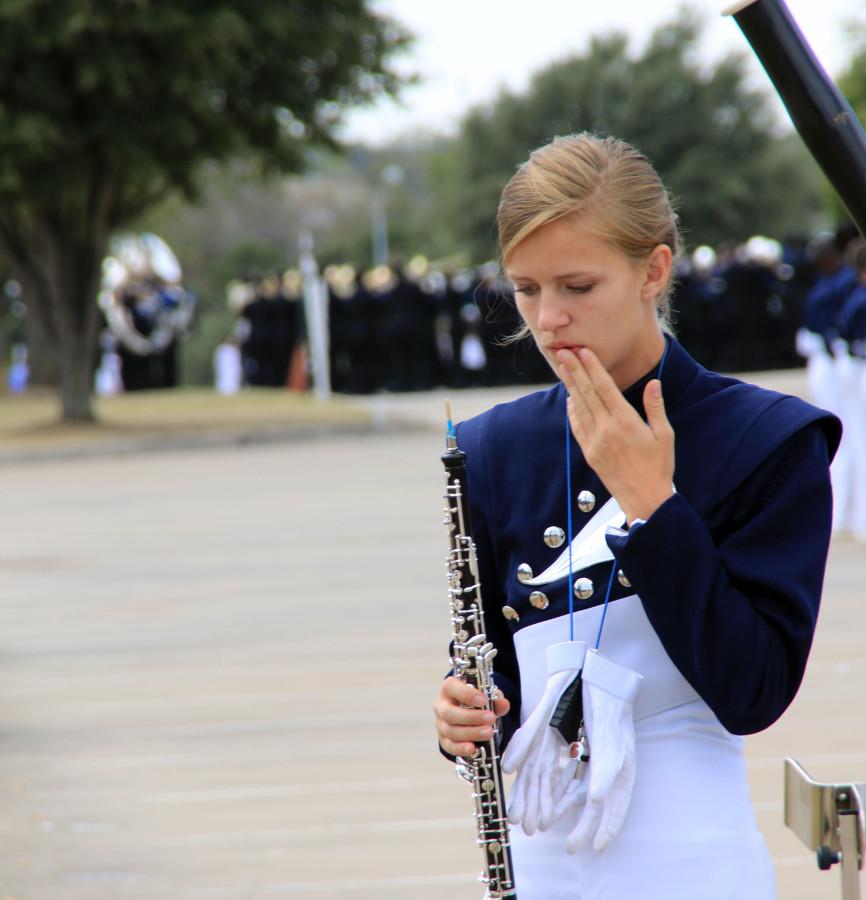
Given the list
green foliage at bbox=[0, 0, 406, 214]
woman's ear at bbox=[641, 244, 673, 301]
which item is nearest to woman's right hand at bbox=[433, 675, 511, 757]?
woman's ear at bbox=[641, 244, 673, 301]

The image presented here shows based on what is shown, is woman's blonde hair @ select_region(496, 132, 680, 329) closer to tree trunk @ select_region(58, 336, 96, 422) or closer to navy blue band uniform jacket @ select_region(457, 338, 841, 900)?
navy blue band uniform jacket @ select_region(457, 338, 841, 900)

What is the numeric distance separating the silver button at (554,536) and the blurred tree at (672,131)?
57.3 metres

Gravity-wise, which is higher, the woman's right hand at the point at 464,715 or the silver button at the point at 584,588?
the silver button at the point at 584,588

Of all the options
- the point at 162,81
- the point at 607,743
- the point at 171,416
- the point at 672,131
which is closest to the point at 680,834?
the point at 607,743

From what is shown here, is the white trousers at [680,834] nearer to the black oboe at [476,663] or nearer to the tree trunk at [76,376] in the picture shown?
the black oboe at [476,663]

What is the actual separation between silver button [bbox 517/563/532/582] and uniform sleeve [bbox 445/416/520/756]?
0.08 m

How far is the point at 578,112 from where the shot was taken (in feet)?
201

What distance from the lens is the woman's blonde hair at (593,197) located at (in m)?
2.07

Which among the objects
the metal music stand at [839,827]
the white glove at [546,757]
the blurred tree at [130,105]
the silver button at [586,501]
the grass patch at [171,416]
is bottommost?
the metal music stand at [839,827]

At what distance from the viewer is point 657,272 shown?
7.04 ft

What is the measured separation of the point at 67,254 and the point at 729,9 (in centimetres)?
2021

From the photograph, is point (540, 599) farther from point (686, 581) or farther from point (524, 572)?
point (686, 581)

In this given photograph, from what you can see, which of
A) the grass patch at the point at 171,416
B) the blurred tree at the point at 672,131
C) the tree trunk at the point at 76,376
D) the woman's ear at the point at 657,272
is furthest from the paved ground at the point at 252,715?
the blurred tree at the point at 672,131

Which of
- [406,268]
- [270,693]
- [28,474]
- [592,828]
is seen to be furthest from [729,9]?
[406,268]
